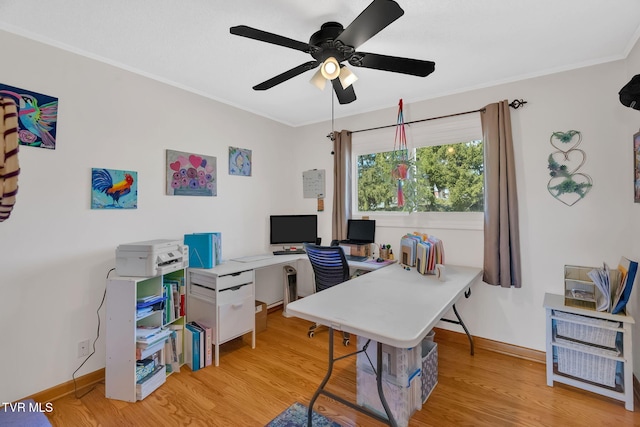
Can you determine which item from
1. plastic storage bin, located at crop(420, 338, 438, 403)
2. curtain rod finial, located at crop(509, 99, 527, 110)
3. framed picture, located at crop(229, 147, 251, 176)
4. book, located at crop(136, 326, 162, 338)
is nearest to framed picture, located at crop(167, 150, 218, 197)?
framed picture, located at crop(229, 147, 251, 176)

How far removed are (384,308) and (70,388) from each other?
2242 mm

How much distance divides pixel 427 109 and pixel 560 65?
1.04 metres

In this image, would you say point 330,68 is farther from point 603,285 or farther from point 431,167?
point 603,285

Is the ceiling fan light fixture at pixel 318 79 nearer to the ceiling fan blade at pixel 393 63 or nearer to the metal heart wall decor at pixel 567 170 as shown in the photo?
the ceiling fan blade at pixel 393 63

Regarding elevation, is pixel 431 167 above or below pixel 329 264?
above

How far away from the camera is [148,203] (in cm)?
243

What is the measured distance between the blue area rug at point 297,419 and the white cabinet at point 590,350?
1.64 m

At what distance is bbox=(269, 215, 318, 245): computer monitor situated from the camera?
3.44 meters

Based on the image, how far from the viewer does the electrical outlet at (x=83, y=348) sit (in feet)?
6.72

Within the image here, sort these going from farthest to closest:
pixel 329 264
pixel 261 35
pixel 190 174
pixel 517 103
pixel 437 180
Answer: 1. pixel 437 180
2. pixel 190 174
3. pixel 329 264
4. pixel 517 103
5. pixel 261 35

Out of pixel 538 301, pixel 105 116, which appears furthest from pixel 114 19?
pixel 538 301

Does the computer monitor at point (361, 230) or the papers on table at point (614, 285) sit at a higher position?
the computer monitor at point (361, 230)

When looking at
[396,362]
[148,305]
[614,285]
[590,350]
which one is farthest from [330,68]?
[590,350]

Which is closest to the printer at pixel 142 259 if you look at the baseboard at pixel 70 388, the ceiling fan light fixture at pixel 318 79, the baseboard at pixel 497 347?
the baseboard at pixel 70 388
